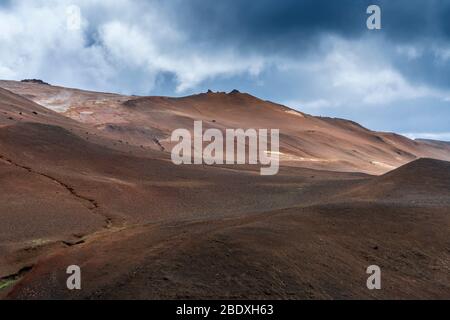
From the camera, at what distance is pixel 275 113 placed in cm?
4062

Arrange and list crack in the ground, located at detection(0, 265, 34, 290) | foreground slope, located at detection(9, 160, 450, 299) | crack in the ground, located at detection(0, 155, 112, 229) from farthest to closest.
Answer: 1. crack in the ground, located at detection(0, 155, 112, 229)
2. crack in the ground, located at detection(0, 265, 34, 290)
3. foreground slope, located at detection(9, 160, 450, 299)

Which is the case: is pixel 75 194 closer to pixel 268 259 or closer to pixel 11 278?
pixel 11 278

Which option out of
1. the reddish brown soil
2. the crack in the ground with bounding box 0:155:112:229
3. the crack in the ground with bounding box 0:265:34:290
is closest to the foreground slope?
the reddish brown soil

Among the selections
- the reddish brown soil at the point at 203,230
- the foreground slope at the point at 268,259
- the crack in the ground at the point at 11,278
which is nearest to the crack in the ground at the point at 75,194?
the reddish brown soil at the point at 203,230

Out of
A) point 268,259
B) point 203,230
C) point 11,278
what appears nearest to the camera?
point 268,259

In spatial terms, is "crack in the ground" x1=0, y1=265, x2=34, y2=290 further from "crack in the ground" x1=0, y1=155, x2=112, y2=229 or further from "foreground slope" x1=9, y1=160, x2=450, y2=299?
"crack in the ground" x1=0, y1=155, x2=112, y2=229

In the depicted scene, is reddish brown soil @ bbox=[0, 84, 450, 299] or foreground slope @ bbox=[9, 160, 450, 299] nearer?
foreground slope @ bbox=[9, 160, 450, 299]

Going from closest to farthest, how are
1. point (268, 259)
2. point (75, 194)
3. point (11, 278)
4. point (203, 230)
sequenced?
point (268, 259), point (203, 230), point (11, 278), point (75, 194)

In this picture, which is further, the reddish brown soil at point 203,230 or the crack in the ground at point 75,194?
the crack in the ground at point 75,194

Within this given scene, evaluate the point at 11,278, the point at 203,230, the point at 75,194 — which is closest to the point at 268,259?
the point at 203,230

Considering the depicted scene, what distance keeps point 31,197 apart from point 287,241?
5.39 meters

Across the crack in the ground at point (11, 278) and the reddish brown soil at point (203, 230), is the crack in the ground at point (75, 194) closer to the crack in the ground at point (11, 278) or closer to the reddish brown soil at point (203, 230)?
the reddish brown soil at point (203, 230)

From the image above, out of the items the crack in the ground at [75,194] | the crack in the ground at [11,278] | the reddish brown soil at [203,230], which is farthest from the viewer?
the crack in the ground at [75,194]

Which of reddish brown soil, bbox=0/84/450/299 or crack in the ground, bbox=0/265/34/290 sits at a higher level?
reddish brown soil, bbox=0/84/450/299
